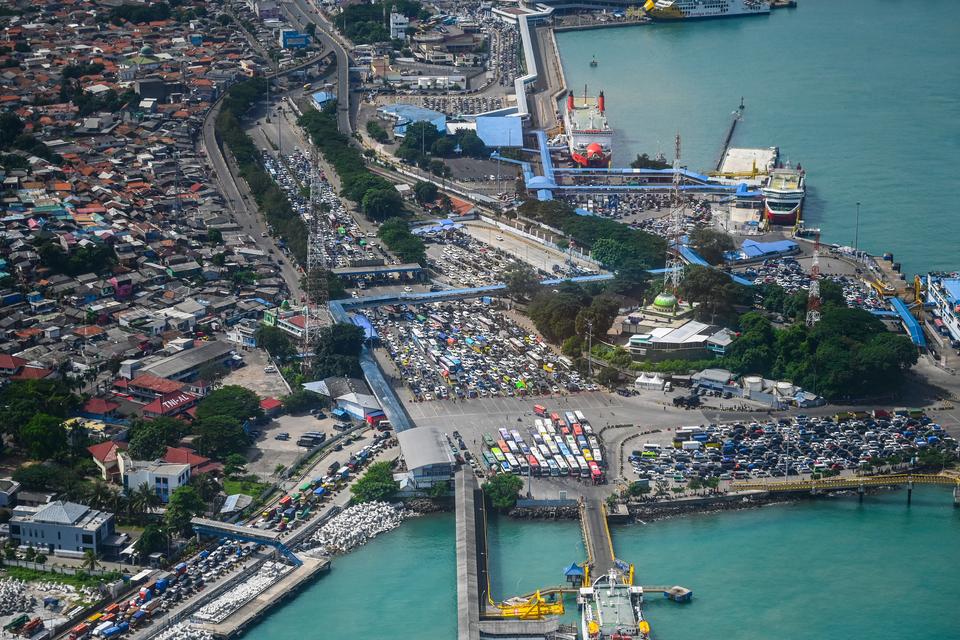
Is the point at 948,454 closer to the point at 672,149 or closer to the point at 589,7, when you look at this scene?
the point at 672,149

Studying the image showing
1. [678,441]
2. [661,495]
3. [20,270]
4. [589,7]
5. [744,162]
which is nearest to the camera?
[661,495]

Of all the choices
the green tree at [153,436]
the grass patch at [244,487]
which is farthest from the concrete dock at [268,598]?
the green tree at [153,436]

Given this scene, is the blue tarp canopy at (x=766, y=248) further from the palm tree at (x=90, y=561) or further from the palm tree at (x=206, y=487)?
the palm tree at (x=90, y=561)

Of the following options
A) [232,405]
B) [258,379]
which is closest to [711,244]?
[258,379]

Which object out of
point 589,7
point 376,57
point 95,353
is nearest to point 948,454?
point 95,353

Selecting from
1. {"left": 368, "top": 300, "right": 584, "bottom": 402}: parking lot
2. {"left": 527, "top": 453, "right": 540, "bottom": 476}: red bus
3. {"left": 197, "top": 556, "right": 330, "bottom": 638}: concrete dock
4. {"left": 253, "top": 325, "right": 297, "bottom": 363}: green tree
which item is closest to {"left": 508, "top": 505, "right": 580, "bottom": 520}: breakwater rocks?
{"left": 527, "top": 453, "right": 540, "bottom": 476}: red bus

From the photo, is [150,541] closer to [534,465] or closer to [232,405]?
[232,405]
